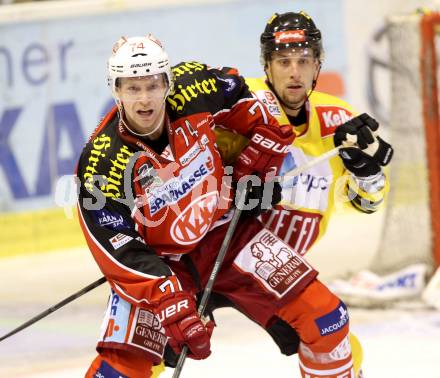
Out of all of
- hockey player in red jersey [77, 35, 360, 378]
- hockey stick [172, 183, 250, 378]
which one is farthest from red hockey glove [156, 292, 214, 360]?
hockey stick [172, 183, 250, 378]

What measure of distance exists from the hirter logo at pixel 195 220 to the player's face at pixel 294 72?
1.73 feet

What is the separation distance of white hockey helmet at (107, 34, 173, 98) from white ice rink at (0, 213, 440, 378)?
5.66 feet

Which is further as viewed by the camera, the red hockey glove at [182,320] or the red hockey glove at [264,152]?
the red hockey glove at [264,152]

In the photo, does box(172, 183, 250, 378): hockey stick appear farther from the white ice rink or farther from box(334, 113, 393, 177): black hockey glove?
the white ice rink

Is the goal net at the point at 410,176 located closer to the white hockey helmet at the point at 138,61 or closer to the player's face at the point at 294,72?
the player's face at the point at 294,72

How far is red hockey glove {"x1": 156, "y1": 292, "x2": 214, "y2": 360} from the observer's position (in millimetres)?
3877

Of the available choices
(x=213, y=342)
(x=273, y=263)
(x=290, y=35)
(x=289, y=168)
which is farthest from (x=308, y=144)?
(x=213, y=342)

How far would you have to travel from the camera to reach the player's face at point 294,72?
4473mm

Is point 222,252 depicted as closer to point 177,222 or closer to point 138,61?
point 177,222

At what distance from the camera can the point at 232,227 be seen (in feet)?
14.1

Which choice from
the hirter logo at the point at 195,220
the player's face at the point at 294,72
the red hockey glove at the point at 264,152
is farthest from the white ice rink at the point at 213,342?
the player's face at the point at 294,72

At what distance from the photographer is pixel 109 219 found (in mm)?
3953

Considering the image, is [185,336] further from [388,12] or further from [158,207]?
[388,12]

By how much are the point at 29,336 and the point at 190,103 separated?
2.16 m
